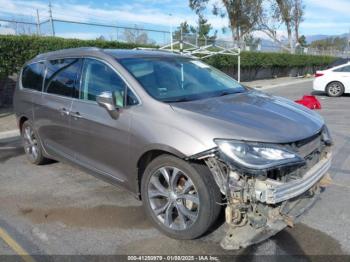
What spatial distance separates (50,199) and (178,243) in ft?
6.31

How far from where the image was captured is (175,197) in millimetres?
3686

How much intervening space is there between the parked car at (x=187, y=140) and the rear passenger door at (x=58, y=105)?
0.02m

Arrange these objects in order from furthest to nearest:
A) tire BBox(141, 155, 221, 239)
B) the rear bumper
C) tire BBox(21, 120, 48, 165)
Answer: tire BBox(21, 120, 48, 165), tire BBox(141, 155, 221, 239), the rear bumper

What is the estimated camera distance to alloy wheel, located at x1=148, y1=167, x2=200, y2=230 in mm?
3541

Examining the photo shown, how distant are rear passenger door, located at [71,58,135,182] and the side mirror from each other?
46 mm

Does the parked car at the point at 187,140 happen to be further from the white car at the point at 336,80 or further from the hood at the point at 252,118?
the white car at the point at 336,80

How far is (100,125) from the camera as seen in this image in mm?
4266

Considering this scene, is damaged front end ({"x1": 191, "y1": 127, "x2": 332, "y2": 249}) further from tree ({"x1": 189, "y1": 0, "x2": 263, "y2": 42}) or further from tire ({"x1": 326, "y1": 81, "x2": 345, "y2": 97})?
tree ({"x1": 189, "y1": 0, "x2": 263, "y2": 42})

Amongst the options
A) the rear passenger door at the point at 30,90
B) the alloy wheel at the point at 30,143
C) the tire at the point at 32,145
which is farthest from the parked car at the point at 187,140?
the alloy wheel at the point at 30,143

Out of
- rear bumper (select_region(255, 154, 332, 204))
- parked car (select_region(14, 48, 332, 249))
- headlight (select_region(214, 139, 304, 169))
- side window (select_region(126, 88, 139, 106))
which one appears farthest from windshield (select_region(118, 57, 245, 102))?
rear bumper (select_region(255, 154, 332, 204))

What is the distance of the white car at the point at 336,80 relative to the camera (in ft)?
51.5

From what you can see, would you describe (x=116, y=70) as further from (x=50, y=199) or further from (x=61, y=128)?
(x=50, y=199)

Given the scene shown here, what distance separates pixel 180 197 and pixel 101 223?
101 cm

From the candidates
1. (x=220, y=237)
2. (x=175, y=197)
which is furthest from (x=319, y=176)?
(x=175, y=197)
